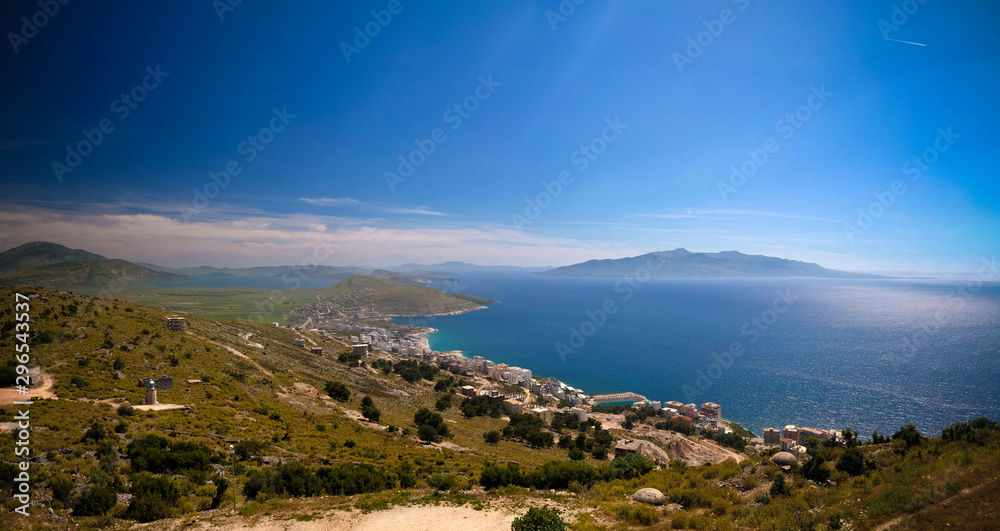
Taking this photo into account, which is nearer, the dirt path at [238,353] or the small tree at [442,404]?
the dirt path at [238,353]

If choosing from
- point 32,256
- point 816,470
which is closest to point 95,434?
point 816,470

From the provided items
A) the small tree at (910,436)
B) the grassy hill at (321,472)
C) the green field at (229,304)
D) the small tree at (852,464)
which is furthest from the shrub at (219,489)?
the green field at (229,304)

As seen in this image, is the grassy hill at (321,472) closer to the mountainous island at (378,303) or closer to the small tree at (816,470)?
the small tree at (816,470)

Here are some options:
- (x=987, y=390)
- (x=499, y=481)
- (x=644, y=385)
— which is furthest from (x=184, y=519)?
(x=987, y=390)

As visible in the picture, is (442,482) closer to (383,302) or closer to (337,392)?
(337,392)

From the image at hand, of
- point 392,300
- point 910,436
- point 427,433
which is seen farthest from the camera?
point 392,300

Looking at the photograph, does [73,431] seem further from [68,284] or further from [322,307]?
[68,284]
